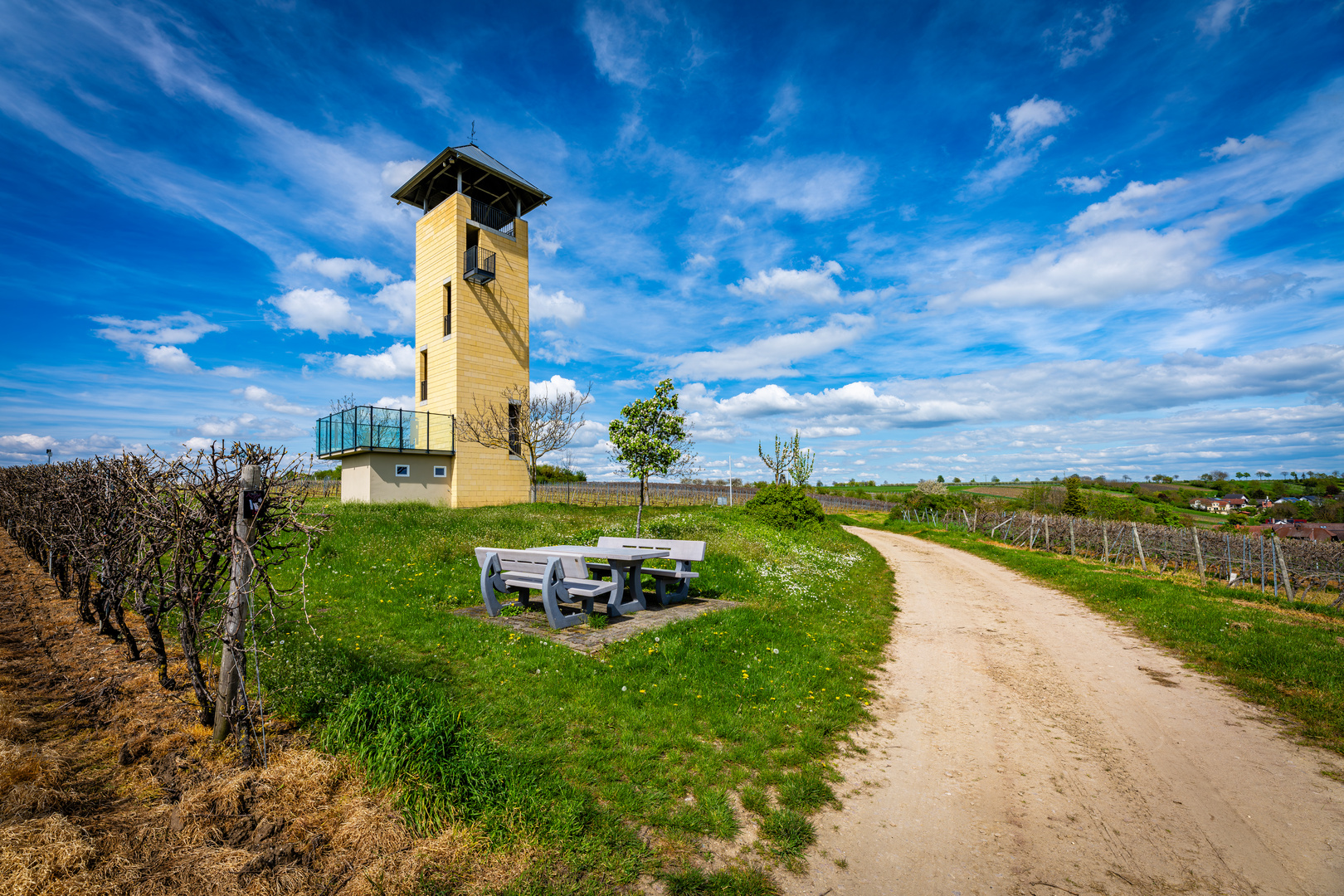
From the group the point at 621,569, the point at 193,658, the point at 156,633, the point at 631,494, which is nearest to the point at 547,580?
the point at 621,569

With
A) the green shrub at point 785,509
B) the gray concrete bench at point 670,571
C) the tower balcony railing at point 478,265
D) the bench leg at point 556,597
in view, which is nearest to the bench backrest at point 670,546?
the gray concrete bench at point 670,571

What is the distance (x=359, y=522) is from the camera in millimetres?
14461

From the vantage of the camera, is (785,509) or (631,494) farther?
(631,494)

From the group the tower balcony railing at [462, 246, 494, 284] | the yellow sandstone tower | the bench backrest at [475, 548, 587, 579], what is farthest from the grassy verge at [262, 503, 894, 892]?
the tower balcony railing at [462, 246, 494, 284]

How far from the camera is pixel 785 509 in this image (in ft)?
66.8

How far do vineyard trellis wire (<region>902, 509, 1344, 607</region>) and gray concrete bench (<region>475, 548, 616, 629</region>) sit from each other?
16127 mm

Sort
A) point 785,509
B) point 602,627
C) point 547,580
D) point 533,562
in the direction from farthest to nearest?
1. point 785,509
2. point 533,562
3. point 602,627
4. point 547,580

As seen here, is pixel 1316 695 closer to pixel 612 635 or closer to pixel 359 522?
pixel 612 635

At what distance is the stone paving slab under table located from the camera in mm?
6191

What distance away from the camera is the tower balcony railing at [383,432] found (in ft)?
66.7

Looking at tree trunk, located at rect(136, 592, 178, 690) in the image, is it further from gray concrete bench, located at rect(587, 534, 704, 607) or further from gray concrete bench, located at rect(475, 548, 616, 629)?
gray concrete bench, located at rect(587, 534, 704, 607)

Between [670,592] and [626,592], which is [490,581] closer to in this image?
[626,592]

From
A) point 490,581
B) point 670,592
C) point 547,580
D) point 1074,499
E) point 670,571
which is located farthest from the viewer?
point 1074,499

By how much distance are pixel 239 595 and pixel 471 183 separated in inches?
944
